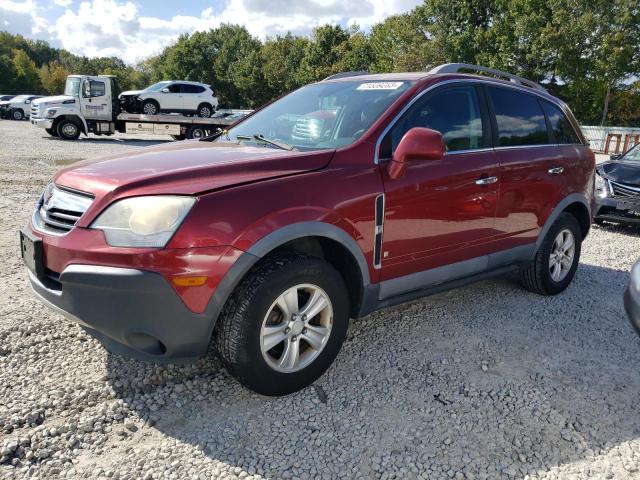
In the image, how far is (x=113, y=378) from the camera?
116 inches

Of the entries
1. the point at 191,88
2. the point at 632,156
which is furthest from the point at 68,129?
Answer: the point at 632,156

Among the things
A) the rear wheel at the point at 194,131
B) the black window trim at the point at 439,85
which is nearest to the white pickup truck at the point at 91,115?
the rear wheel at the point at 194,131

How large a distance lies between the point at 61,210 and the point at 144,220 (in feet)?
2.09

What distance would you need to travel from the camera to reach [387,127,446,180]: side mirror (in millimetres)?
2922

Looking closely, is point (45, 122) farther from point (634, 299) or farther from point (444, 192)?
point (634, 299)

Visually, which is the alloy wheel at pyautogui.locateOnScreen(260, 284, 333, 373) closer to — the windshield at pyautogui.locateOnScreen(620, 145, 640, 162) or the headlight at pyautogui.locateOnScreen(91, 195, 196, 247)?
Answer: the headlight at pyautogui.locateOnScreen(91, 195, 196, 247)

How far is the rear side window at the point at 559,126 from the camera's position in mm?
4496

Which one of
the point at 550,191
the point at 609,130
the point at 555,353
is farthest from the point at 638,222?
the point at 609,130

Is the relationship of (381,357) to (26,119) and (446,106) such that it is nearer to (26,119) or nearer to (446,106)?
(446,106)

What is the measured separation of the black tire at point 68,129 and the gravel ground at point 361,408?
1781 cm

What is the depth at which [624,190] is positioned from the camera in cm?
735

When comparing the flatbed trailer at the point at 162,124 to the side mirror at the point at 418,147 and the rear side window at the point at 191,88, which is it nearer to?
the rear side window at the point at 191,88

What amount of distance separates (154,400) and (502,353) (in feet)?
7.33

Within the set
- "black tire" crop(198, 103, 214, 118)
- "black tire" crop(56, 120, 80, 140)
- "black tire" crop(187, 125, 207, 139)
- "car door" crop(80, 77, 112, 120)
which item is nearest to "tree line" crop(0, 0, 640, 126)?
"black tire" crop(198, 103, 214, 118)
